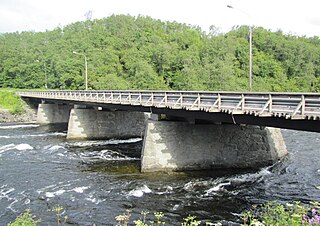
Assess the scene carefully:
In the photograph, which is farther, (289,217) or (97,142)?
(97,142)

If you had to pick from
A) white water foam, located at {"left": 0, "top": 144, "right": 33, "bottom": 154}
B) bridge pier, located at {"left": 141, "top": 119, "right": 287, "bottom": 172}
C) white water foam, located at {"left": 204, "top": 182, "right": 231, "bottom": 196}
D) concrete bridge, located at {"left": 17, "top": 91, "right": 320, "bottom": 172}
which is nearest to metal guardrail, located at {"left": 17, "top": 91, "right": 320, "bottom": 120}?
concrete bridge, located at {"left": 17, "top": 91, "right": 320, "bottom": 172}

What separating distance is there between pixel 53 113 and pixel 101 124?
844 inches

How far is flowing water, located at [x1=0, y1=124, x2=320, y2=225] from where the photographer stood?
14336mm

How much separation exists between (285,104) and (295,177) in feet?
28.7

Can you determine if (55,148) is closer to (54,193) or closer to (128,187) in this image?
(54,193)

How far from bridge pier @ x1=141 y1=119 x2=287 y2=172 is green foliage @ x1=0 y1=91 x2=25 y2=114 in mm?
49132

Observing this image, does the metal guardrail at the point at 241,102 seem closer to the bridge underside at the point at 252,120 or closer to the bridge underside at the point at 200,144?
the bridge underside at the point at 252,120

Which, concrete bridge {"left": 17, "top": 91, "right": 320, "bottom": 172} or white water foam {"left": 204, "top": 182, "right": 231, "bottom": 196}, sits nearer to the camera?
concrete bridge {"left": 17, "top": 91, "right": 320, "bottom": 172}

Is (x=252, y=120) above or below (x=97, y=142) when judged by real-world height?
above

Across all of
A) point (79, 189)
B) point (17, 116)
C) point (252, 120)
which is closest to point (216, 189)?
point (252, 120)

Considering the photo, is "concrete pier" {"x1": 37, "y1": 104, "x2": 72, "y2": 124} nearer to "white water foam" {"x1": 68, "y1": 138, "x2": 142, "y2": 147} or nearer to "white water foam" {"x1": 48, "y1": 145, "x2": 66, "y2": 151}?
"white water foam" {"x1": 68, "y1": 138, "x2": 142, "y2": 147}

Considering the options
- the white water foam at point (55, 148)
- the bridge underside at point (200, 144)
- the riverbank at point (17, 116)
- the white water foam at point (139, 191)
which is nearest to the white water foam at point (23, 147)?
the white water foam at point (55, 148)

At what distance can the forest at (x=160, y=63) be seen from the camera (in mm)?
75938

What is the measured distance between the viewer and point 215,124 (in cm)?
2209
